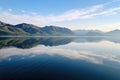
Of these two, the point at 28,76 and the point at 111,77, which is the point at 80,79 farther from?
the point at 28,76

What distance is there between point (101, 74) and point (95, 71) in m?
2.14

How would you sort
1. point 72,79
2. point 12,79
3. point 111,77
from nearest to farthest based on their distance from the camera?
point 12,79
point 72,79
point 111,77

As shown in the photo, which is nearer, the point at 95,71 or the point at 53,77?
the point at 53,77

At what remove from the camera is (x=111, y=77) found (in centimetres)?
2548

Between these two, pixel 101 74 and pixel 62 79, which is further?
pixel 101 74

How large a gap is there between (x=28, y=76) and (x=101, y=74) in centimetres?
1319

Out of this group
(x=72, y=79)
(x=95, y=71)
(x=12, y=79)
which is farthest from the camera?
(x=95, y=71)

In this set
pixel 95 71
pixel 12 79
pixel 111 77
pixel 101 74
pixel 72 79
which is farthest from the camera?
pixel 95 71

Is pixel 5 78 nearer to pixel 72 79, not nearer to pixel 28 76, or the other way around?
pixel 28 76

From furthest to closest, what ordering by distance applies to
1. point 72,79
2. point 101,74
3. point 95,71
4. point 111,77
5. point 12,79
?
point 95,71 → point 101,74 → point 111,77 → point 72,79 → point 12,79

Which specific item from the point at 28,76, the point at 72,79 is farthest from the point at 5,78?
the point at 72,79

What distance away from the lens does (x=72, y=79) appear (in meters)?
23.9

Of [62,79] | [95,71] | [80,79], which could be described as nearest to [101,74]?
[95,71]

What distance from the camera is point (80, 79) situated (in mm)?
24156
